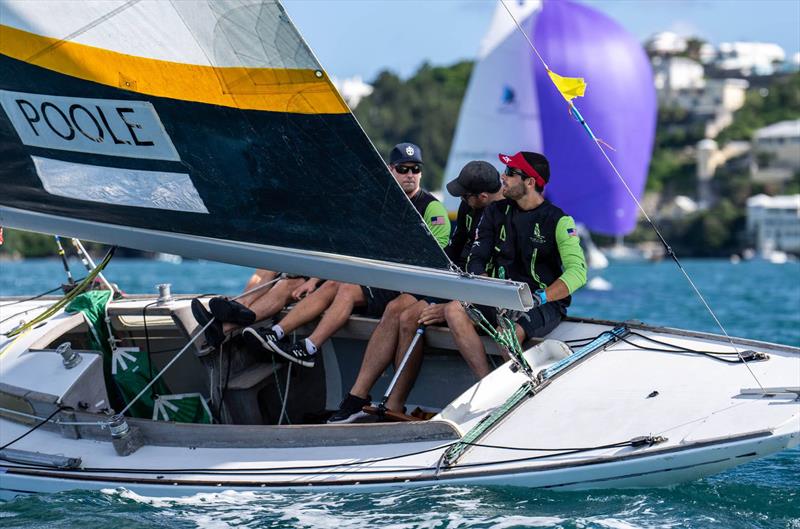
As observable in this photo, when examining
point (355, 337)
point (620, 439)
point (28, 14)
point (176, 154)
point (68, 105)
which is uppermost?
point (28, 14)

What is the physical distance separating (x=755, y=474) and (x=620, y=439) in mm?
1148

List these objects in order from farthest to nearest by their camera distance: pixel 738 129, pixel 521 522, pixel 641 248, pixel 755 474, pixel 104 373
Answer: pixel 738 129 < pixel 641 248 < pixel 104 373 < pixel 755 474 < pixel 521 522

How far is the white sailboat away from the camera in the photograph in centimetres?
434

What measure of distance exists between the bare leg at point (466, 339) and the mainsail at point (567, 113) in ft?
54.1

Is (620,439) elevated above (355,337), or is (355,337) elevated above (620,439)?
(355,337)

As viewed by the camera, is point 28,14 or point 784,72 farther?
point 784,72

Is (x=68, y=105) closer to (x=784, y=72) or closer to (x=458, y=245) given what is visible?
(x=458, y=245)

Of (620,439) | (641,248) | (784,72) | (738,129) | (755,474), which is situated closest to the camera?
(620,439)

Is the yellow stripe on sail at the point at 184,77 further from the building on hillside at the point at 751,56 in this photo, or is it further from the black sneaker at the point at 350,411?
the building on hillside at the point at 751,56

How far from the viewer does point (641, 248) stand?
243ft

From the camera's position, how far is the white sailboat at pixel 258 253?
434 cm

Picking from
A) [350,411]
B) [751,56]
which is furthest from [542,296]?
[751,56]

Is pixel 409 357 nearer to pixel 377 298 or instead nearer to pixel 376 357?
pixel 376 357

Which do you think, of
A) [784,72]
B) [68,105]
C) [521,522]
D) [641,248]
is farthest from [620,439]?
[784,72]
